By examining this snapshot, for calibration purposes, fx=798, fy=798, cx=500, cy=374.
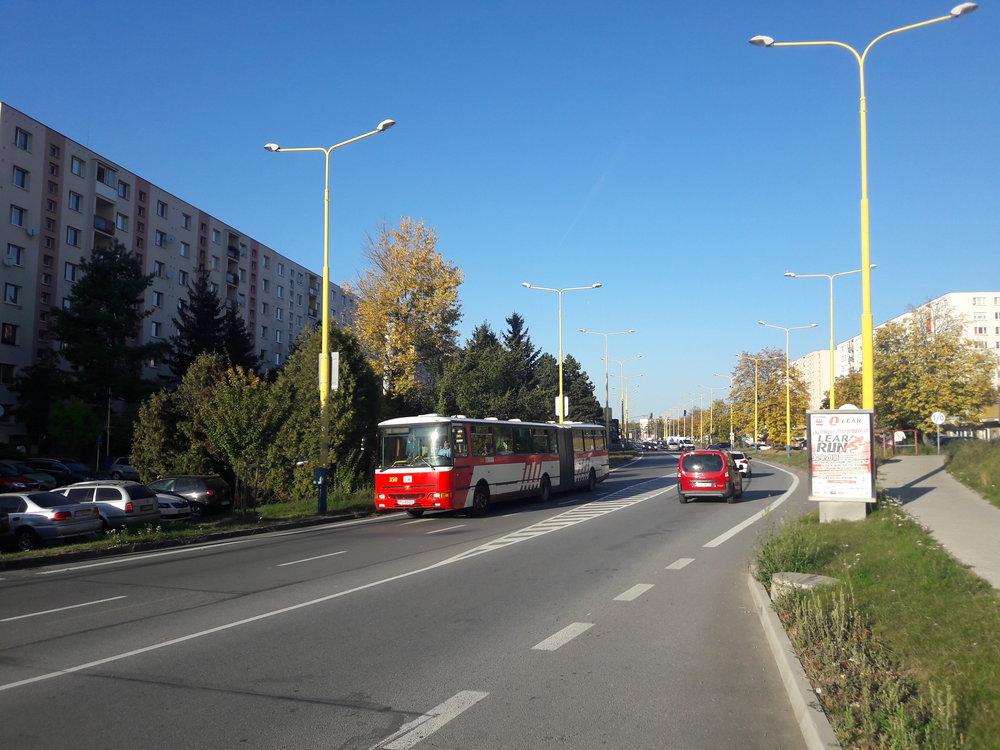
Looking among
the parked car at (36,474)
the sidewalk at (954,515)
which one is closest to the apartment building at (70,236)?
the parked car at (36,474)

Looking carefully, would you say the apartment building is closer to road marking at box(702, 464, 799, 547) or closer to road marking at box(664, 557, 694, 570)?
road marking at box(702, 464, 799, 547)

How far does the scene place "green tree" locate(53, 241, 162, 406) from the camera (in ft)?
151

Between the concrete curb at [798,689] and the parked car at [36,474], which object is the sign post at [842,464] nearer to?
the concrete curb at [798,689]

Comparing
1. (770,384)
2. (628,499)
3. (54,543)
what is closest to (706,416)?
(770,384)

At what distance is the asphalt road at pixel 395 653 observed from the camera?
5.27m

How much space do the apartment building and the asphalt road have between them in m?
35.1

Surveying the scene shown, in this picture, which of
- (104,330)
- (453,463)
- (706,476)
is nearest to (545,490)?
(706,476)

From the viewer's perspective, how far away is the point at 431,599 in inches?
392

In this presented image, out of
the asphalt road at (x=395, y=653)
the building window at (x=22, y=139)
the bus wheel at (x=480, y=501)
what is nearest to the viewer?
the asphalt road at (x=395, y=653)

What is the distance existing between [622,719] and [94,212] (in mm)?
57937

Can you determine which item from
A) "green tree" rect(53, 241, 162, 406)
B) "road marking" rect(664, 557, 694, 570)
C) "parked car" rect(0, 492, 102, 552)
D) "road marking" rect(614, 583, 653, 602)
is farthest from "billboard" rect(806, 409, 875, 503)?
"green tree" rect(53, 241, 162, 406)

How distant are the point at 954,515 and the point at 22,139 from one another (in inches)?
2057

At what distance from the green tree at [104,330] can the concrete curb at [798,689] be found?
4566 cm

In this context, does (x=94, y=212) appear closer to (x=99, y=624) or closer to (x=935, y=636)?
(x=99, y=624)
